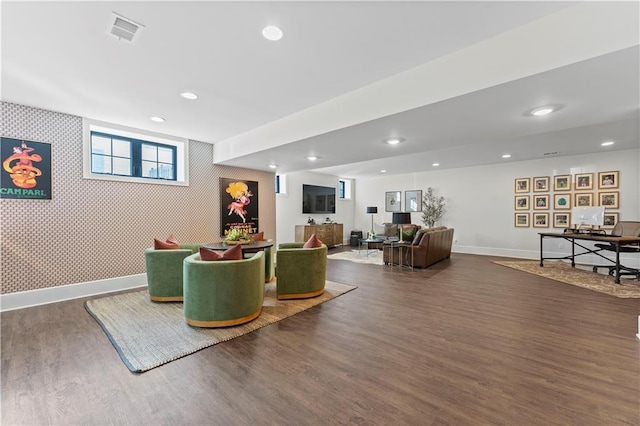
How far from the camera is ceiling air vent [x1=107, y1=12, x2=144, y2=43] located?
213cm

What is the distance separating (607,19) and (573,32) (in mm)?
177

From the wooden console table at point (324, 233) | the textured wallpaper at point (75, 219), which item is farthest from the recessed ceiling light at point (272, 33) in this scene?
the wooden console table at point (324, 233)

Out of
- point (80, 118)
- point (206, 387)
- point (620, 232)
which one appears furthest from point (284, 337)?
point (620, 232)

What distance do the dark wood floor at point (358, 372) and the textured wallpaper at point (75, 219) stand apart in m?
0.72

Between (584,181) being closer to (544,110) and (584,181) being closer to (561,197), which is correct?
(561,197)

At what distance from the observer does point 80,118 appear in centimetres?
429

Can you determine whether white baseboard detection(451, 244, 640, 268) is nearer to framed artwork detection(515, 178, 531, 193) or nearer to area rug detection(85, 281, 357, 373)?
framed artwork detection(515, 178, 531, 193)

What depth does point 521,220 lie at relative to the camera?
7.89 meters

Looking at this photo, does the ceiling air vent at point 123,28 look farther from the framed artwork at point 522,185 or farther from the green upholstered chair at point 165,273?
the framed artwork at point 522,185

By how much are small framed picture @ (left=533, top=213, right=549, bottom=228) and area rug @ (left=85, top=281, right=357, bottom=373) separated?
6.74 m

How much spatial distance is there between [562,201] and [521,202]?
2.92 feet

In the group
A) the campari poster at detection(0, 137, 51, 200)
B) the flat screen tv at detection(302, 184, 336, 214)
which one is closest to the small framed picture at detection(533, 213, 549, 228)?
the flat screen tv at detection(302, 184, 336, 214)

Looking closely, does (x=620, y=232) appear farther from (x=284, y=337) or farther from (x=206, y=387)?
(x=206, y=387)

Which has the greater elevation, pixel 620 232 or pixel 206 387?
pixel 620 232
